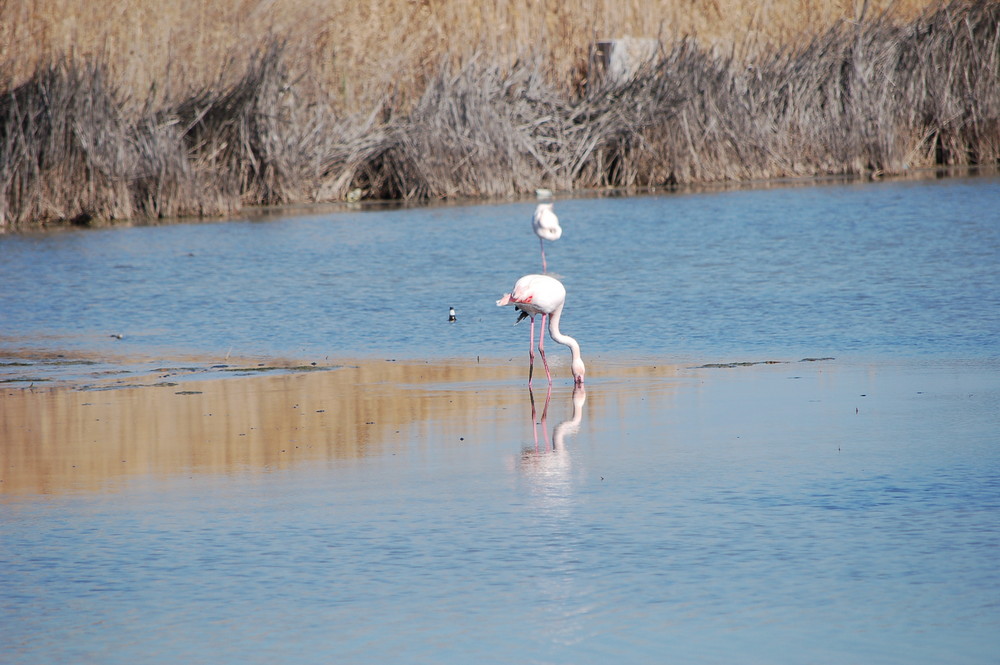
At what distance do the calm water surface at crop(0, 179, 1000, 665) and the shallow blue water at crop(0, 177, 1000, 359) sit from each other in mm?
58

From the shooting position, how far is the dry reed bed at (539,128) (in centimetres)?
1775

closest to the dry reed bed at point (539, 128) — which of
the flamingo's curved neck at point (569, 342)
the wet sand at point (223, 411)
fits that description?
the wet sand at point (223, 411)

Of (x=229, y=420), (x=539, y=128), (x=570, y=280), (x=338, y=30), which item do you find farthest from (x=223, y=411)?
(x=338, y=30)

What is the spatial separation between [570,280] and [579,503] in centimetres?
660

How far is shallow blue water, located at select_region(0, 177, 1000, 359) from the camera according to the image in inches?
340

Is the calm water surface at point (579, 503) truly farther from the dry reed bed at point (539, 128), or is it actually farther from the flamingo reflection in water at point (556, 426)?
the dry reed bed at point (539, 128)

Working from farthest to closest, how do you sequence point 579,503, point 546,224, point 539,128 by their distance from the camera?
point 539,128
point 546,224
point 579,503

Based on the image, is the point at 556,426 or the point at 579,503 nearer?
the point at 579,503

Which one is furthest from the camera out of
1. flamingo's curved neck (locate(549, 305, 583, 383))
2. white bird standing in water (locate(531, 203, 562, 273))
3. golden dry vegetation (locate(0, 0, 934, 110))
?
golden dry vegetation (locate(0, 0, 934, 110))

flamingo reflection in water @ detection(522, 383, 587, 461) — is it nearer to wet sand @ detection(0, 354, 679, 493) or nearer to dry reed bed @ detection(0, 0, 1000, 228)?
wet sand @ detection(0, 354, 679, 493)

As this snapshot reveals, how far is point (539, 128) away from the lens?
65.5ft

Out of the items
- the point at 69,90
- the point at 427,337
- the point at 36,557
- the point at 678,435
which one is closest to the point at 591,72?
the point at 69,90

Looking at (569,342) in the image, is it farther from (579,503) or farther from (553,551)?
(553,551)

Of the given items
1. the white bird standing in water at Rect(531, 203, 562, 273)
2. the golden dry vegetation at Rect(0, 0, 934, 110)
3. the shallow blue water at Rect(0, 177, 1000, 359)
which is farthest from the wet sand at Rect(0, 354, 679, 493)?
the golden dry vegetation at Rect(0, 0, 934, 110)
